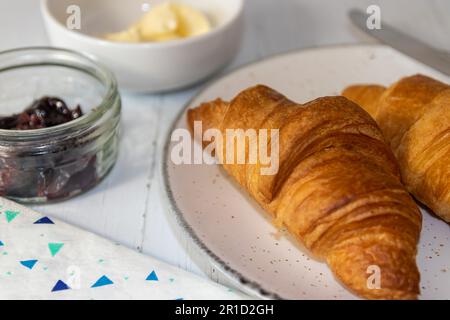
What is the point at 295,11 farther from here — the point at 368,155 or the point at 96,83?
the point at 368,155

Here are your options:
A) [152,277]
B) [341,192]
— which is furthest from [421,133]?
[152,277]

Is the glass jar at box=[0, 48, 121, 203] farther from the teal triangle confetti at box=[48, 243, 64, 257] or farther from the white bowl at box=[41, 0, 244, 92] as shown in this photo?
the teal triangle confetti at box=[48, 243, 64, 257]

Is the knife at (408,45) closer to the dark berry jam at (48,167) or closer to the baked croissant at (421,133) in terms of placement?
the baked croissant at (421,133)

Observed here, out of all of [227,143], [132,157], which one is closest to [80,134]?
[132,157]
